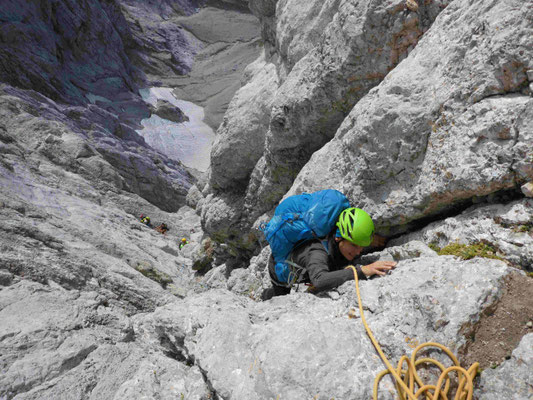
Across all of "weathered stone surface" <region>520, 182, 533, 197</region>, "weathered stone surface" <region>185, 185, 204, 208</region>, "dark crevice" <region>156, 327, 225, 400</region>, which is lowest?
"weathered stone surface" <region>185, 185, 204, 208</region>

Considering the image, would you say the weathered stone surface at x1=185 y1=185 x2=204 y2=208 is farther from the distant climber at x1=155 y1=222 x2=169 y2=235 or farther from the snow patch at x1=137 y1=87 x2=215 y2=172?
the snow patch at x1=137 y1=87 x2=215 y2=172

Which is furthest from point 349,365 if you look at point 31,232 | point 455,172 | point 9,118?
point 9,118

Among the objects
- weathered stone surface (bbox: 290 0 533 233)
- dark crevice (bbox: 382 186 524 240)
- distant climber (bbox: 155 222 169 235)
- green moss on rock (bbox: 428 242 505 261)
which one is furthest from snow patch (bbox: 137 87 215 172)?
green moss on rock (bbox: 428 242 505 261)

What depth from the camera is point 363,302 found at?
4.10 metres

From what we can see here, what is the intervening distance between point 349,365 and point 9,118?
36.9 meters

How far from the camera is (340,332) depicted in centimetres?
378

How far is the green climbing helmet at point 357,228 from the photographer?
4.94 metres

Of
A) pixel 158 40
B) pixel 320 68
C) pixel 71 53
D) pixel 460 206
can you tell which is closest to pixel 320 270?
pixel 460 206

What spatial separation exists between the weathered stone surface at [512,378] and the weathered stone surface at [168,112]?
67224 millimetres

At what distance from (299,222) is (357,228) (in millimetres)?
967

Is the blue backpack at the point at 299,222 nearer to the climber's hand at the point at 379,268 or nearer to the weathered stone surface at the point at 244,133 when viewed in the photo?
the climber's hand at the point at 379,268

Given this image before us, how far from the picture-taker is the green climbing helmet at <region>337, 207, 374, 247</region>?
16.2 feet

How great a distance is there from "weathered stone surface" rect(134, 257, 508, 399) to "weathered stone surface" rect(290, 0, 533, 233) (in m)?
1.20

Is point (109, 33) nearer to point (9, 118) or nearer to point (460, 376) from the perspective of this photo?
point (9, 118)
